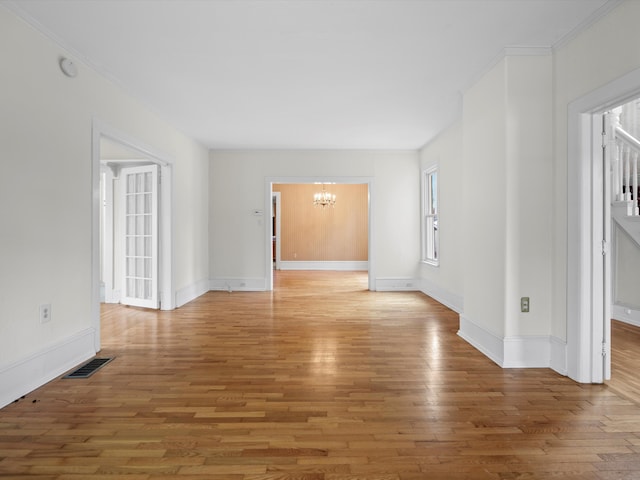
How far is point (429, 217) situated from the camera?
23.2ft

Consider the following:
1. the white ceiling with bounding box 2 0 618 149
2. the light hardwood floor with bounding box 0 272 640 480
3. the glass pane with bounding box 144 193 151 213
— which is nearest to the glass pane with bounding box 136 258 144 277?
the glass pane with bounding box 144 193 151 213

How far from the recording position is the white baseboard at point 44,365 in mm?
2578

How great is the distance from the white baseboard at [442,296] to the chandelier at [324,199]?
482 cm

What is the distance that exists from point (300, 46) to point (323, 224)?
8.67 m

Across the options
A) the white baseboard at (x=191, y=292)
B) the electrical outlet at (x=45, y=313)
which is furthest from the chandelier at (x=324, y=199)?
the electrical outlet at (x=45, y=313)

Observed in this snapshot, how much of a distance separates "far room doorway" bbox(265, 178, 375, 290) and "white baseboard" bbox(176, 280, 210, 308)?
462cm

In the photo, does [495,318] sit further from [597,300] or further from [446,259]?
[446,259]

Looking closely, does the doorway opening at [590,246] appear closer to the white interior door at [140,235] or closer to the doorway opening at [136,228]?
the doorway opening at [136,228]

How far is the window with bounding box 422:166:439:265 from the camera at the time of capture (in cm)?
694

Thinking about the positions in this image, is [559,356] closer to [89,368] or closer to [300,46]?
[300,46]

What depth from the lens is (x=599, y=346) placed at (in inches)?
114

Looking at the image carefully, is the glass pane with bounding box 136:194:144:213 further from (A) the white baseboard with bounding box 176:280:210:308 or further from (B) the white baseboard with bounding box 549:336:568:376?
(B) the white baseboard with bounding box 549:336:568:376

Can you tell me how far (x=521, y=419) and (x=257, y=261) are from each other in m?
5.64

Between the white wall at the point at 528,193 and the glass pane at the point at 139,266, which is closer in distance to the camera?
the white wall at the point at 528,193
